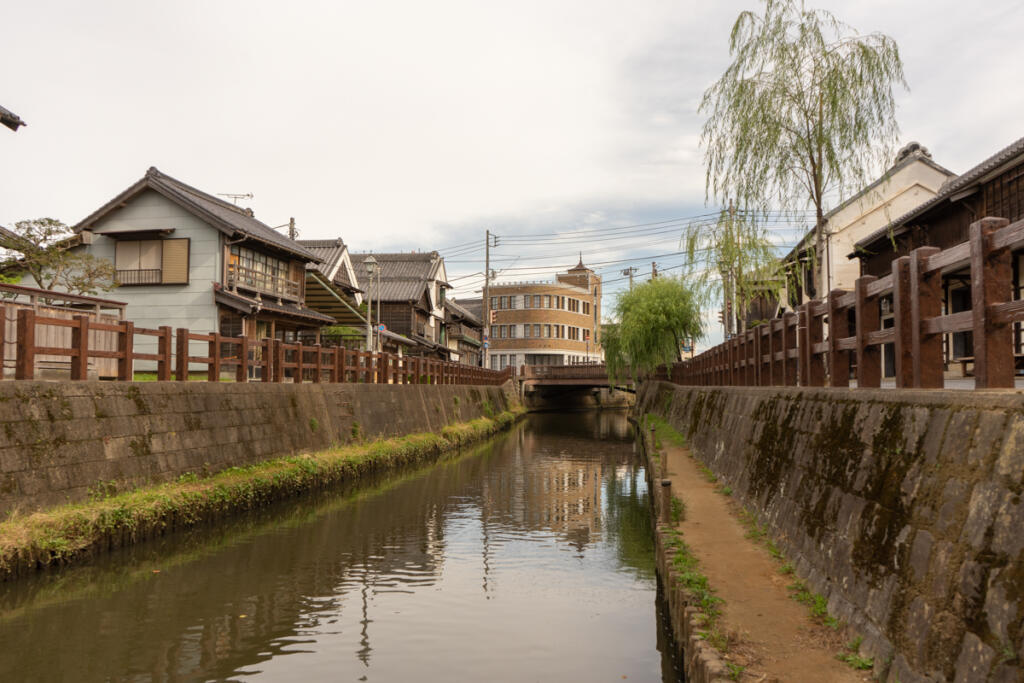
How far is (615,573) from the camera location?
35.3 ft

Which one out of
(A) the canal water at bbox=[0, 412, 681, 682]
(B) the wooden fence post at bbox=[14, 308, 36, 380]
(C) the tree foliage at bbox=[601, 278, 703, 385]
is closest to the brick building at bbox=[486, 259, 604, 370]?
(C) the tree foliage at bbox=[601, 278, 703, 385]

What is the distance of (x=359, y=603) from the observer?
9.05m

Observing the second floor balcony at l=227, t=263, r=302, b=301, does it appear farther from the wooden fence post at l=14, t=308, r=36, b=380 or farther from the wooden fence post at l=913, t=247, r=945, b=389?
the wooden fence post at l=913, t=247, r=945, b=389

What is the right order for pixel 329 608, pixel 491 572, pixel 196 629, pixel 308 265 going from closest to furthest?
pixel 196 629, pixel 329 608, pixel 491 572, pixel 308 265

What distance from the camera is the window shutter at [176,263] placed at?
2750cm

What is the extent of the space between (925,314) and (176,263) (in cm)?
2680

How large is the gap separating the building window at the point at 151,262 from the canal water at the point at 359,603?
53.4ft

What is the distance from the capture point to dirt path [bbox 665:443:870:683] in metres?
5.16

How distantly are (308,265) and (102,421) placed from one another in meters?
24.5

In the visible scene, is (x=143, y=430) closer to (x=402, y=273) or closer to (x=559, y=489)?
(x=559, y=489)

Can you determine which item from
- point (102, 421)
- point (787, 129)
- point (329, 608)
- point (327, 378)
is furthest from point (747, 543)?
point (327, 378)

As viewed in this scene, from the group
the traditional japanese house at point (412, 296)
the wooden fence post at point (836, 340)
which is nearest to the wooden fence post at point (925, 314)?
the wooden fence post at point (836, 340)

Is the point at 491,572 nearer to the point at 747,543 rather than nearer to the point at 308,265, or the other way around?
the point at 747,543

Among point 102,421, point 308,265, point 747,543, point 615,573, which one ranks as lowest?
point 615,573
